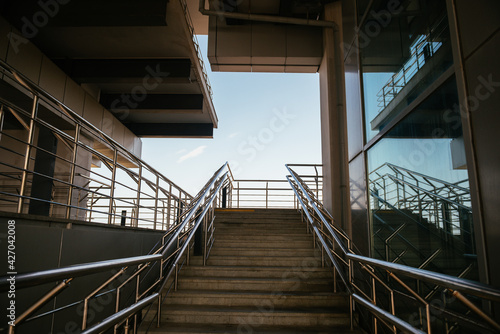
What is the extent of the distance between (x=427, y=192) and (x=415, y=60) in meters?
1.29

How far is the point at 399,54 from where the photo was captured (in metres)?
3.56

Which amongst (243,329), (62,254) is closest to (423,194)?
(243,329)

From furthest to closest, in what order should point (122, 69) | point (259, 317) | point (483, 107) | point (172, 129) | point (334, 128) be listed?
point (172, 129) < point (122, 69) < point (334, 128) < point (259, 317) < point (483, 107)

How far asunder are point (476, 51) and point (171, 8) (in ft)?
16.1

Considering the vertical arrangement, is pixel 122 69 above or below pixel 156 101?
above

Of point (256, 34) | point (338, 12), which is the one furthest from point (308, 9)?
point (256, 34)

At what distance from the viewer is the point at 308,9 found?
6.76 m

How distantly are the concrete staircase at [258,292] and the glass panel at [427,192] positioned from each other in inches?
34.9

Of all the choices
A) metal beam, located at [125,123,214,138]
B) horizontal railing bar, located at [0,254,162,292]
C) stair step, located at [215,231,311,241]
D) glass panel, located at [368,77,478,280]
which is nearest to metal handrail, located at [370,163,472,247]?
glass panel, located at [368,77,478,280]

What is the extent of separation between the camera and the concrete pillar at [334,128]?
6168mm

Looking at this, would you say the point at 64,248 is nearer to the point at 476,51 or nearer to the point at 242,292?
the point at 242,292

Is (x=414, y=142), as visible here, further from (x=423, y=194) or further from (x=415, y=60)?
(x=415, y=60)

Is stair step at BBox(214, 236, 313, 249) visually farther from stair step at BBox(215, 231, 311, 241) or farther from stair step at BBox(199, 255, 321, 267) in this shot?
stair step at BBox(199, 255, 321, 267)

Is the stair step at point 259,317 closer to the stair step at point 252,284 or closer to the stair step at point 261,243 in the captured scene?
the stair step at point 252,284
